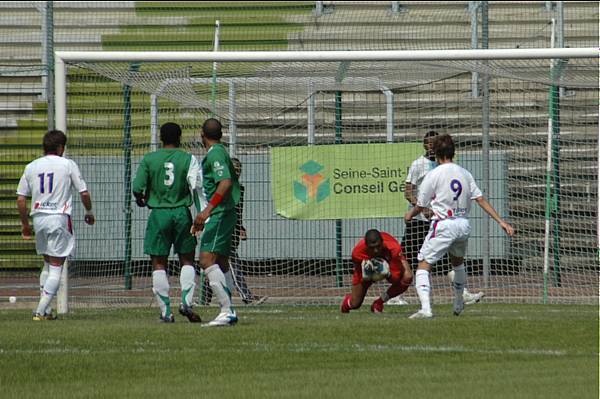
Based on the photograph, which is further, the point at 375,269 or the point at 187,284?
the point at 375,269

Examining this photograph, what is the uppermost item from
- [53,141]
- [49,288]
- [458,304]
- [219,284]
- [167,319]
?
[53,141]

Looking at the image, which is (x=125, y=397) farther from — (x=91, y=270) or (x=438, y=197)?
(x=91, y=270)

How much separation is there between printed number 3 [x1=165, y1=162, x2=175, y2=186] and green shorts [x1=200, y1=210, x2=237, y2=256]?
2.22 ft

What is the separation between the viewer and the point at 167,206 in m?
11.8

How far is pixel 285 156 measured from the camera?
1614 cm

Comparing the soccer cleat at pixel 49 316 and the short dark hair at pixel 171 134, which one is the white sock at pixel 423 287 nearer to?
the short dark hair at pixel 171 134

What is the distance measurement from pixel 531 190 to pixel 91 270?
5.71 meters

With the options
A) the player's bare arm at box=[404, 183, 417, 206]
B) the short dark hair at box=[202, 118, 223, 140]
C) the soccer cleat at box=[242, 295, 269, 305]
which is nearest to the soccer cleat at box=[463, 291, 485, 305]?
the player's bare arm at box=[404, 183, 417, 206]

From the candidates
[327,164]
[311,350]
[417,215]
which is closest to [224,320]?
[311,350]

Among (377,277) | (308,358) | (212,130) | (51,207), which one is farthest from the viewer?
(377,277)

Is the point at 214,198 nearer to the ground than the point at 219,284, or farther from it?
farther from it

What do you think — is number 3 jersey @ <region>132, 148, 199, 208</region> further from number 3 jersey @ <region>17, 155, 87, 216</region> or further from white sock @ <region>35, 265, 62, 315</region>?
white sock @ <region>35, 265, 62, 315</region>

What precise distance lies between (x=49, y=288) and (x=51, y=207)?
809mm

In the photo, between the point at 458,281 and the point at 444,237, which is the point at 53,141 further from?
the point at 458,281
